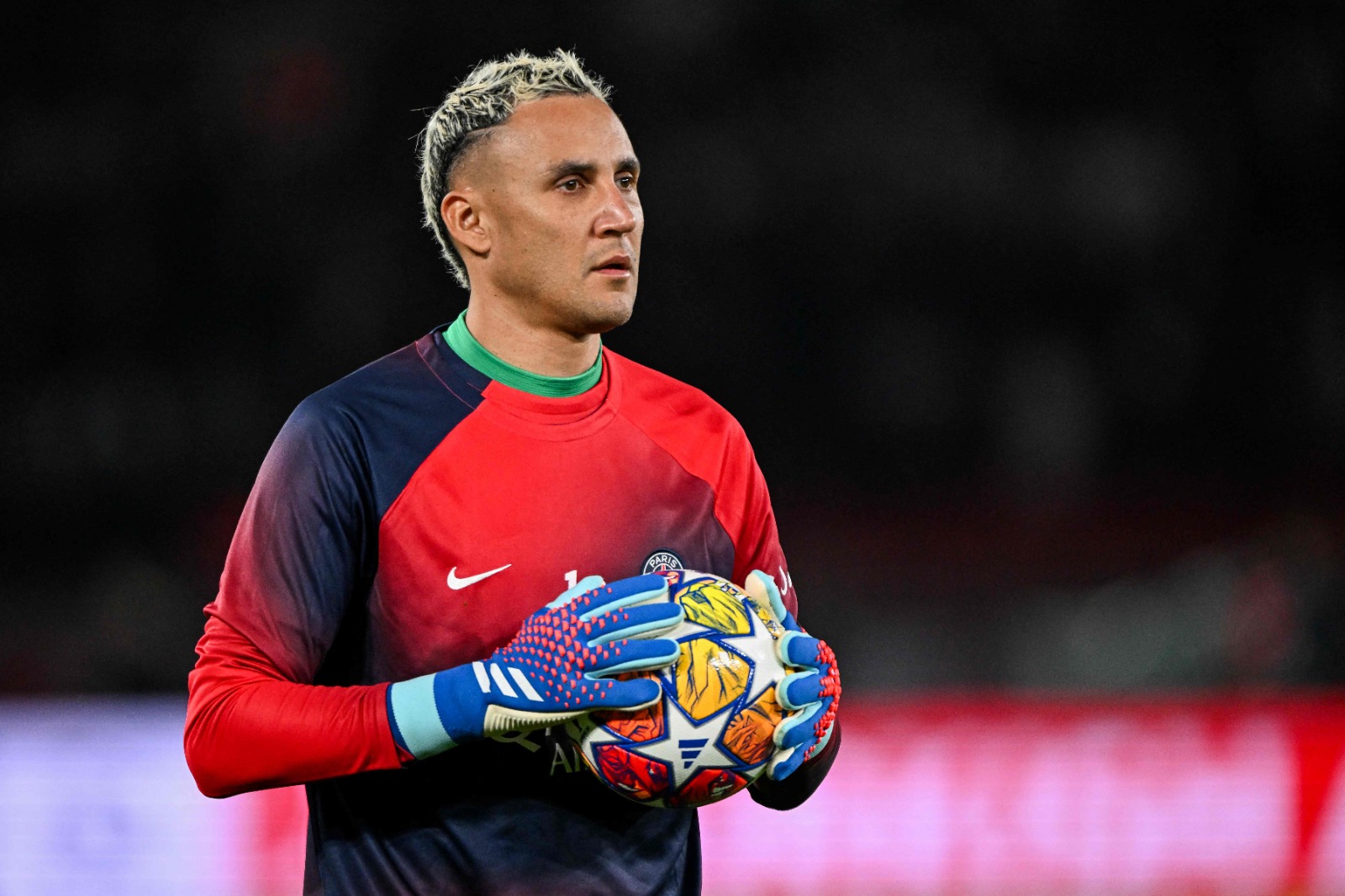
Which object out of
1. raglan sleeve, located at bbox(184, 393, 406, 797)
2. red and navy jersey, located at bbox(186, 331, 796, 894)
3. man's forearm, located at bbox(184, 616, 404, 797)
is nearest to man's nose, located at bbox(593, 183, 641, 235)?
red and navy jersey, located at bbox(186, 331, 796, 894)

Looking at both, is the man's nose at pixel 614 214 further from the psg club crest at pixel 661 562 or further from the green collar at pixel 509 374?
the psg club crest at pixel 661 562

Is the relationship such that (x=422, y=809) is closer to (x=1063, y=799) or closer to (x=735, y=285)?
(x=1063, y=799)

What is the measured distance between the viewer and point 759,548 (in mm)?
2721

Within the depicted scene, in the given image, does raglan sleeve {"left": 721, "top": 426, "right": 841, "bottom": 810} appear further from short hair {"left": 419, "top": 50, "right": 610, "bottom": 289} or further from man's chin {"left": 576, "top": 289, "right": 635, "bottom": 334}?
short hair {"left": 419, "top": 50, "right": 610, "bottom": 289}

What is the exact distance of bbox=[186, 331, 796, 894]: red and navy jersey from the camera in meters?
2.18

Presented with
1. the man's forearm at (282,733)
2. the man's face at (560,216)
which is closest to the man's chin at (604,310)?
the man's face at (560,216)

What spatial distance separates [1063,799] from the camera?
5941 millimetres

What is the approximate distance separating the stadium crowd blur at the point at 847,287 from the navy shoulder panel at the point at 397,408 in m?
6.05

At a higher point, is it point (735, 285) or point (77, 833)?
point (735, 285)

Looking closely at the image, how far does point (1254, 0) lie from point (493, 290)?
983cm

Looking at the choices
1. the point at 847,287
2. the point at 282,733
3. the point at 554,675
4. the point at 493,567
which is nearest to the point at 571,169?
the point at 493,567

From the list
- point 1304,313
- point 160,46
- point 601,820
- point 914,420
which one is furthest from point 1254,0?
point 601,820

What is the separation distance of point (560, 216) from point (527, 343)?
24cm

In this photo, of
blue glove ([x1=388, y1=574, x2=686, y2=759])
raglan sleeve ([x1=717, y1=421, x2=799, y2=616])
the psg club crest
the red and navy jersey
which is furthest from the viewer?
raglan sleeve ([x1=717, y1=421, x2=799, y2=616])
